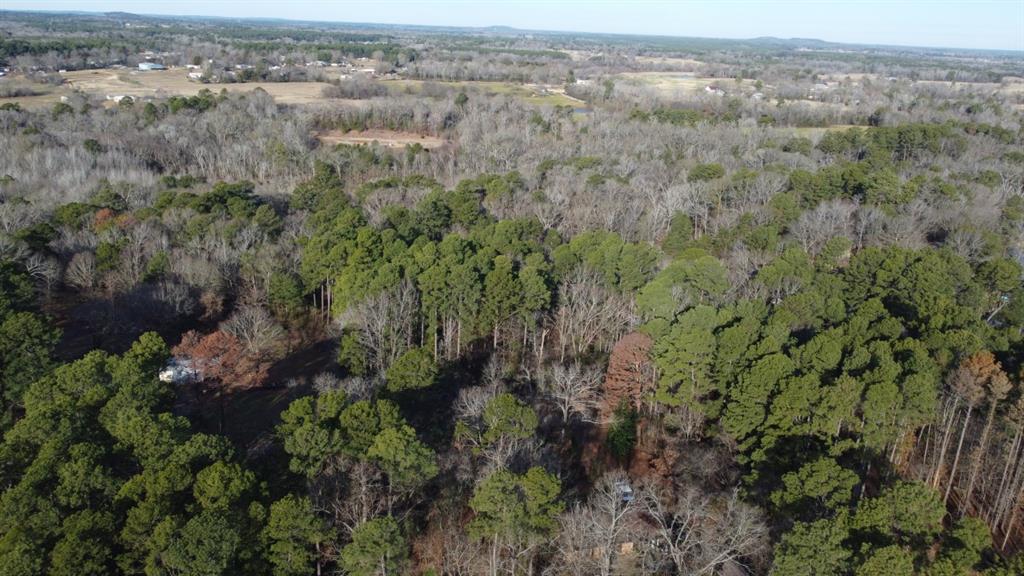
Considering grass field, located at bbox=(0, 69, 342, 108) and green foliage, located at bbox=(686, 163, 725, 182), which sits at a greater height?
grass field, located at bbox=(0, 69, 342, 108)

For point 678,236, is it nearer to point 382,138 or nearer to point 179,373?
point 179,373

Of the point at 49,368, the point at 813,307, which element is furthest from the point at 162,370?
the point at 813,307

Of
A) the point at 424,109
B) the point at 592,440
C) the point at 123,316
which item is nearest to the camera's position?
the point at 592,440

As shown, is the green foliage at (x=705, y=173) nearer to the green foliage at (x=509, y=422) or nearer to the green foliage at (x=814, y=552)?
the green foliage at (x=509, y=422)

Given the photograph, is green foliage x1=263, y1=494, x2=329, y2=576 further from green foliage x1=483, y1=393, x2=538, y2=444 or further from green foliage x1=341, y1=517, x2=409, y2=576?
green foliage x1=483, y1=393, x2=538, y2=444

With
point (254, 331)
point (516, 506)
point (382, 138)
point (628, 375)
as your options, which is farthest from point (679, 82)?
point (516, 506)

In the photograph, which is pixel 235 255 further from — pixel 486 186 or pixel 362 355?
pixel 486 186

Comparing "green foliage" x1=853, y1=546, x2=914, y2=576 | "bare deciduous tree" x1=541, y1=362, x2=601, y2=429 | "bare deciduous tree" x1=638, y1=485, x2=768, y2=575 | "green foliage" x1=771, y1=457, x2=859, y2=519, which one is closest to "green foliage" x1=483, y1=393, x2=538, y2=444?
"bare deciduous tree" x1=541, y1=362, x2=601, y2=429

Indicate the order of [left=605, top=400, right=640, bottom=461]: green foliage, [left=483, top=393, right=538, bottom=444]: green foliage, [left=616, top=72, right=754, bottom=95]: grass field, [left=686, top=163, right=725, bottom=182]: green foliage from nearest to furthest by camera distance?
[left=483, top=393, right=538, bottom=444]: green foliage < [left=605, top=400, right=640, bottom=461]: green foliage < [left=686, top=163, right=725, bottom=182]: green foliage < [left=616, top=72, right=754, bottom=95]: grass field

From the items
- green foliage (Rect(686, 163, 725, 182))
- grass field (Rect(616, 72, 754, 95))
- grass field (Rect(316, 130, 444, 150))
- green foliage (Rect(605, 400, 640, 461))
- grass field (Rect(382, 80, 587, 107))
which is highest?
grass field (Rect(616, 72, 754, 95))

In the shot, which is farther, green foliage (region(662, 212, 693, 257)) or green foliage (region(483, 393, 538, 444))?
green foliage (region(662, 212, 693, 257))
